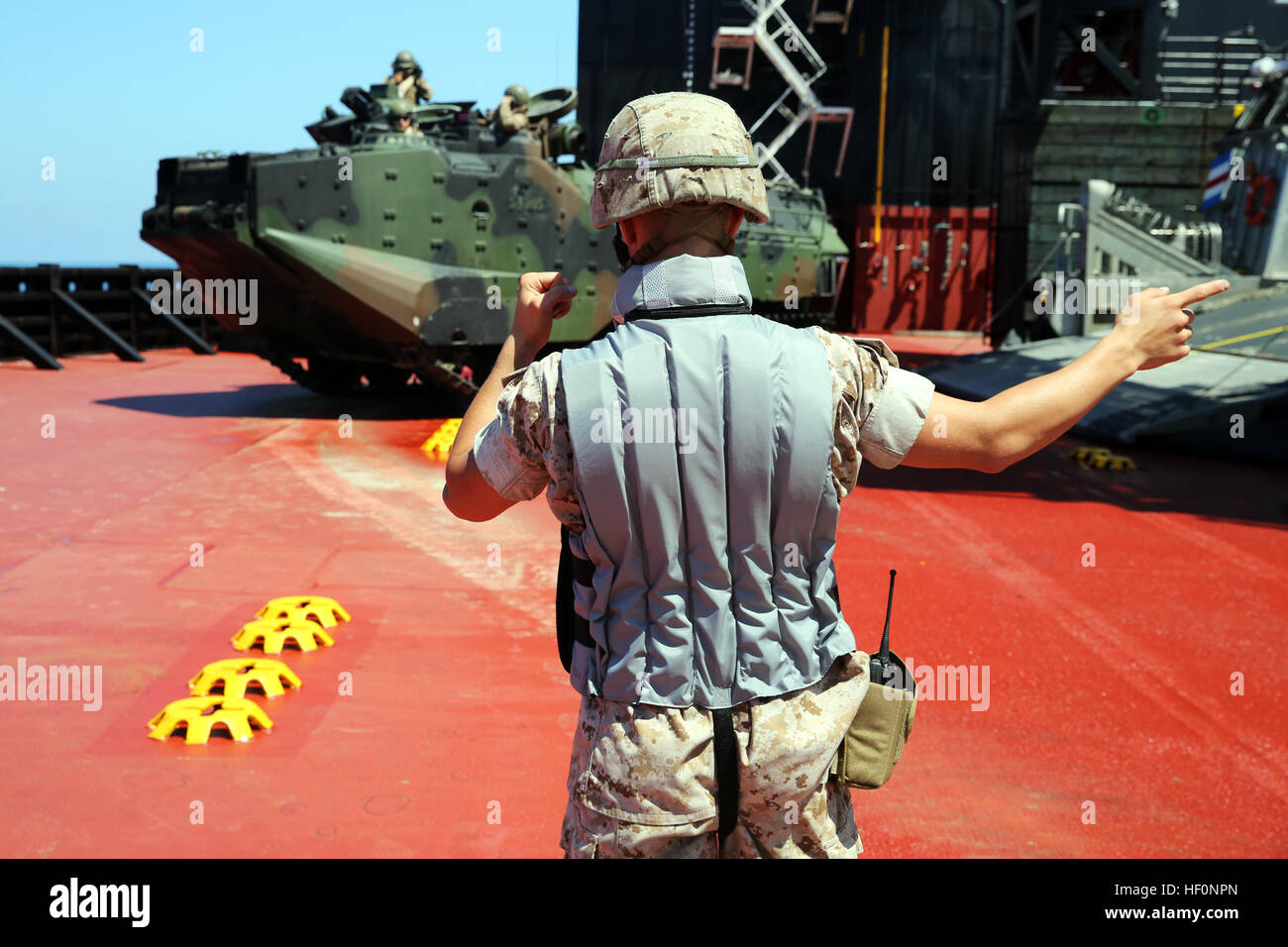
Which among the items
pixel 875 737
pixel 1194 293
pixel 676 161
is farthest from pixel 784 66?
pixel 875 737

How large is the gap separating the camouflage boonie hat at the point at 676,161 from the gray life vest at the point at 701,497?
18 cm

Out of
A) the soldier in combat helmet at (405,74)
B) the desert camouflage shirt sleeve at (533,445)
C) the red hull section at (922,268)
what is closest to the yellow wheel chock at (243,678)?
the desert camouflage shirt sleeve at (533,445)

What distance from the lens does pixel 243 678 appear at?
5.09 meters

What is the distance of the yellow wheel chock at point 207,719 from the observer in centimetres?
468

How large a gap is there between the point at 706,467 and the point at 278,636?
416 centimetres

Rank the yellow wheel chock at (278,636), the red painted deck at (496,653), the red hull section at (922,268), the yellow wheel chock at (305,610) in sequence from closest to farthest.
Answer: the red painted deck at (496,653) → the yellow wheel chock at (278,636) → the yellow wheel chock at (305,610) → the red hull section at (922,268)

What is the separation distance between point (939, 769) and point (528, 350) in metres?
2.95

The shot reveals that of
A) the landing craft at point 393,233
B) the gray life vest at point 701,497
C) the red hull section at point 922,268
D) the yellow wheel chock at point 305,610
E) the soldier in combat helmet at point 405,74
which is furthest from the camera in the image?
the red hull section at point 922,268

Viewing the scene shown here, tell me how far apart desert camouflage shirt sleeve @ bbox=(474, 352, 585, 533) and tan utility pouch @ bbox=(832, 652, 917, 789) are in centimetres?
63

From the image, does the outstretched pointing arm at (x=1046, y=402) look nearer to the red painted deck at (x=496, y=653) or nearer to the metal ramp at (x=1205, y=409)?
the red painted deck at (x=496, y=653)

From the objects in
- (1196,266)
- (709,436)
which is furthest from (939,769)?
(1196,266)

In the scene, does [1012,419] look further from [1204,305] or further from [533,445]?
[1204,305]
